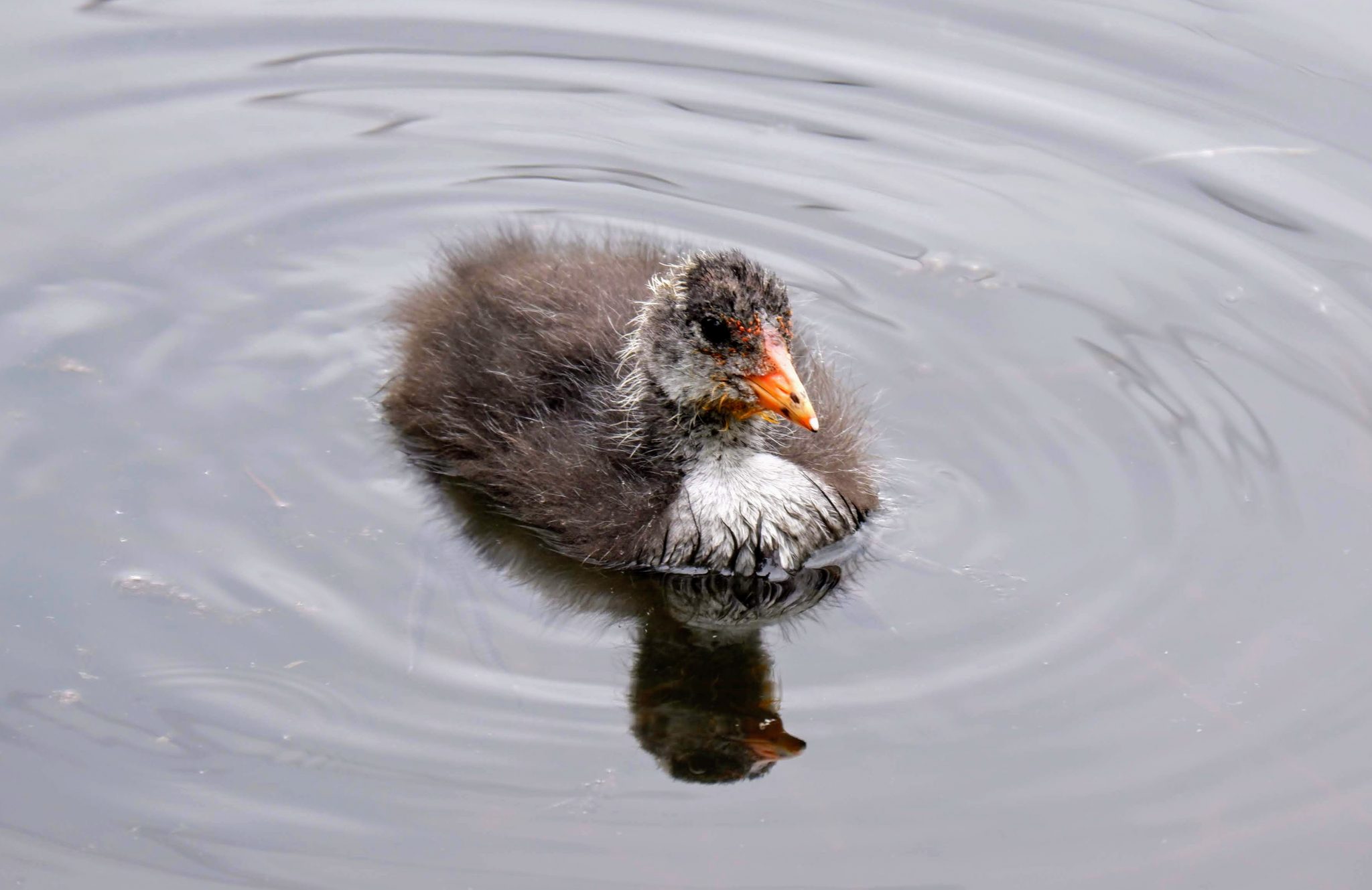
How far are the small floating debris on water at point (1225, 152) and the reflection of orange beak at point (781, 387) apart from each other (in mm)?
3202

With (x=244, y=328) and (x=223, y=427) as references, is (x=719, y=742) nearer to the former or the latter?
(x=223, y=427)

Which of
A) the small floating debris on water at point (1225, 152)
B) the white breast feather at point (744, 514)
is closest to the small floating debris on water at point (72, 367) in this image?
the white breast feather at point (744, 514)

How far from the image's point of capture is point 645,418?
20.8ft

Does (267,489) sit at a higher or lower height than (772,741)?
higher

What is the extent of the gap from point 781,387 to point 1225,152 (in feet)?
11.5

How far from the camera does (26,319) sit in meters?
7.29

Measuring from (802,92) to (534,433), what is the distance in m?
3.28

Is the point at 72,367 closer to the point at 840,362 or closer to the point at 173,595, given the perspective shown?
the point at 173,595

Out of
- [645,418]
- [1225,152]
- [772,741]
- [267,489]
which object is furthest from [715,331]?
[1225,152]

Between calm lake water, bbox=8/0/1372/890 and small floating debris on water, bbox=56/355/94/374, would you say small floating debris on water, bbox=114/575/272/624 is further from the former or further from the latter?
small floating debris on water, bbox=56/355/94/374

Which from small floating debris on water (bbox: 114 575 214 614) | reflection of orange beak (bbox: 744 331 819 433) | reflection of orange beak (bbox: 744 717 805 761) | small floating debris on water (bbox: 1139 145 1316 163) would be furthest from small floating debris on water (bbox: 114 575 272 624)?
small floating debris on water (bbox: 1139 145 1316 163)

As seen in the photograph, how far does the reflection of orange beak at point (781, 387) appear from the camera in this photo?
5930 millimetres

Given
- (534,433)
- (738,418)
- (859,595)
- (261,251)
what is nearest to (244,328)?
(261,251)

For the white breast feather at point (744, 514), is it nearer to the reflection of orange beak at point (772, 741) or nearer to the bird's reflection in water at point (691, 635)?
the bird's reflection in water at point (691, 635)
